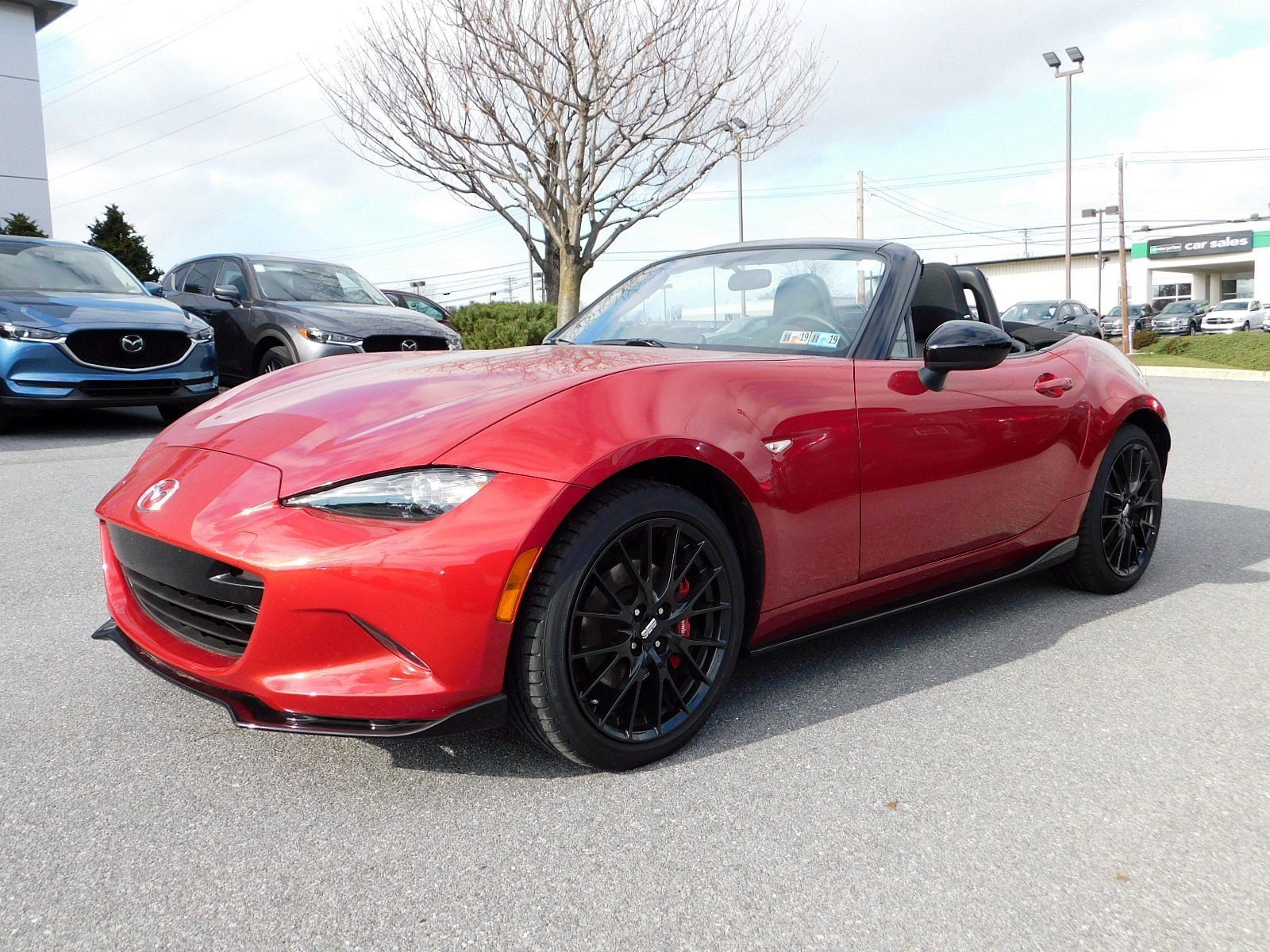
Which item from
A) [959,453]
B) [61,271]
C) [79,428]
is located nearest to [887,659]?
[959,453]

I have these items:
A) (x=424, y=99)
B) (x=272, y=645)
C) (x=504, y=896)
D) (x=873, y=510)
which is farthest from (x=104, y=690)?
(x=424, y=99)

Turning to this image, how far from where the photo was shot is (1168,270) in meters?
70.7

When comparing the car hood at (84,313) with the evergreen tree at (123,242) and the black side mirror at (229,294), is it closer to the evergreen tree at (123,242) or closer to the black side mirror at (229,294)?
the black side mirror at (229,294)

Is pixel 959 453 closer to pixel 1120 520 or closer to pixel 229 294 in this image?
pixel 1120 520

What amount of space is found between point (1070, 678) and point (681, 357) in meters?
1.57

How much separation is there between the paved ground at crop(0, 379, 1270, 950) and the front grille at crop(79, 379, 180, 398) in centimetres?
508

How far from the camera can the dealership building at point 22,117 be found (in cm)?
2356

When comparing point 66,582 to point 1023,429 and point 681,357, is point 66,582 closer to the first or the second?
point 681,357

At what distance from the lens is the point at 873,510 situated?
10.1 ft

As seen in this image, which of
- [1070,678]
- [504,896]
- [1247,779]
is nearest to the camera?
[504,896]

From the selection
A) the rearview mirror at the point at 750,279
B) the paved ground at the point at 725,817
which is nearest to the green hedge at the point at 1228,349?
the rearview mirror at the point at 750,279

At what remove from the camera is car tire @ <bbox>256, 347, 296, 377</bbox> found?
951 cm

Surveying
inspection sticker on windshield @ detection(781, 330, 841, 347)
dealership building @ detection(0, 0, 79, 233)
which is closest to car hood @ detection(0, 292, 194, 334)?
inspection sticker on windshield @ detection(781, 330, 841, 347)

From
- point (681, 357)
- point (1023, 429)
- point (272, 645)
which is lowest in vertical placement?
point (272, 645)
